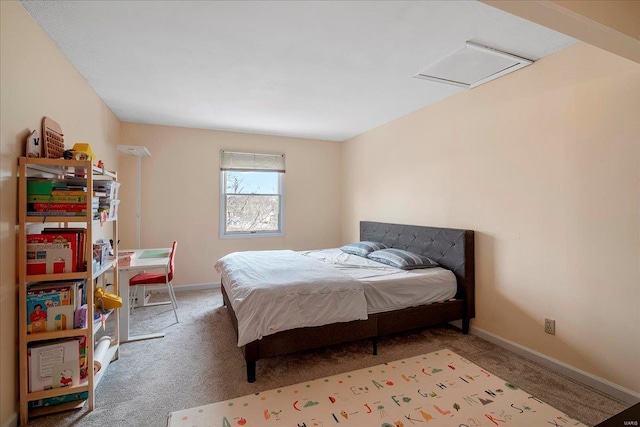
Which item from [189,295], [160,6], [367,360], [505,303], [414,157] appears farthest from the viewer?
[189,295]

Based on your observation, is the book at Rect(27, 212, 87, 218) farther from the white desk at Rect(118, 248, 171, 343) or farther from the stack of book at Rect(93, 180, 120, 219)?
the white desk at Rect(118, 248, 171, 343)

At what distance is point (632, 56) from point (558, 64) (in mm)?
719

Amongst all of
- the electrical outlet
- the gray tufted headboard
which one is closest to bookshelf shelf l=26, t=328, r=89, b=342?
the gray tufted headboard

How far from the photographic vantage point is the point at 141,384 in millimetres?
2209

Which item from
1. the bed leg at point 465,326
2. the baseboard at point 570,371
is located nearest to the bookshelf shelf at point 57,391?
the bed leg at point 465,326

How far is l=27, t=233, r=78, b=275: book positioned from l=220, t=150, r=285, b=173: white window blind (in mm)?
3069

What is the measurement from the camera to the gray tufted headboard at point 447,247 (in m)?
3.02

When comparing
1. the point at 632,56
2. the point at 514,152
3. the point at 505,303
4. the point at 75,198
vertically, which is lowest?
the point at 505,303

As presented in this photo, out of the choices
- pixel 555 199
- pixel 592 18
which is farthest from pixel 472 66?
pixel 555 199

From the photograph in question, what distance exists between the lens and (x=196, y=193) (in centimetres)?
470

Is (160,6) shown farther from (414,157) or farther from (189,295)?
(189,295)

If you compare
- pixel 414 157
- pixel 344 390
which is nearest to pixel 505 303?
pixel 344 390

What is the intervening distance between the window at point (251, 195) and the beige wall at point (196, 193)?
112 millimetres

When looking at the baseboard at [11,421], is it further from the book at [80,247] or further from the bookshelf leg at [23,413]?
the book at [80,247]
